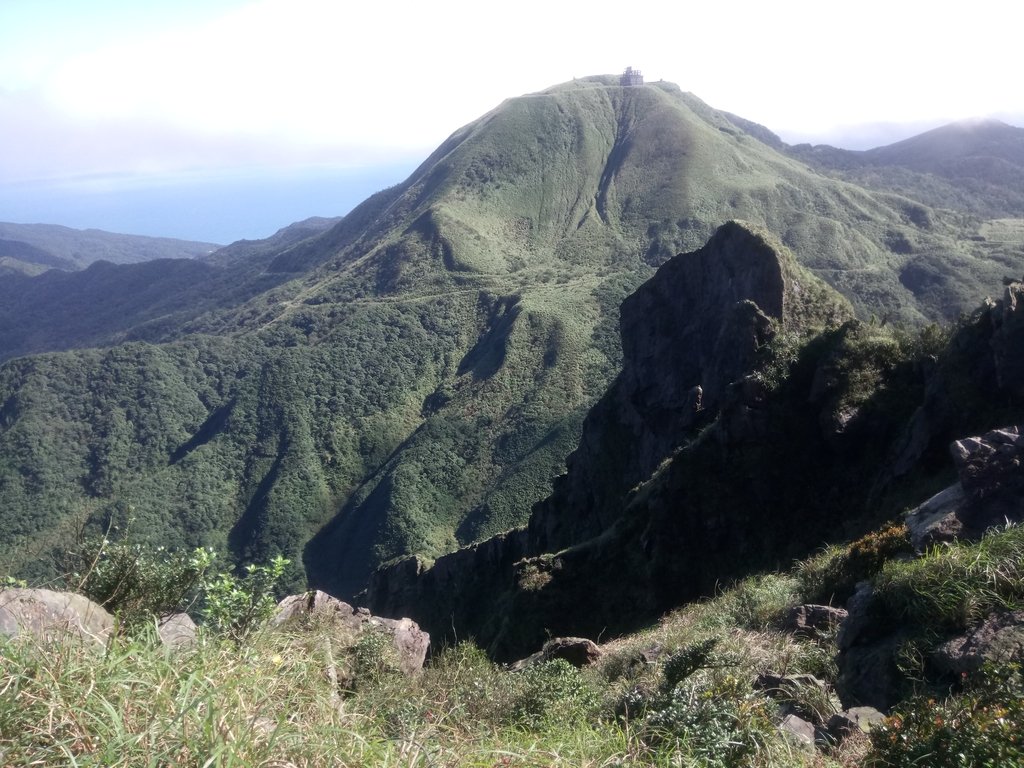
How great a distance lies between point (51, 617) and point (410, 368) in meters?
119

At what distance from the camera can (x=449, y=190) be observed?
184625 mm

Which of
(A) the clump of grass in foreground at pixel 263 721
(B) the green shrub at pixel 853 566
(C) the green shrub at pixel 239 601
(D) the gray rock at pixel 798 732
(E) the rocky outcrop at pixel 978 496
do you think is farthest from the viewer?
(B) the green shrub at pixel 853 566

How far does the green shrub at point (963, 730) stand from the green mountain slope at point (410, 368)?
230ft

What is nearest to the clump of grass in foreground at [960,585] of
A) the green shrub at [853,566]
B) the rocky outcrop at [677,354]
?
the green shrub at [853,566]

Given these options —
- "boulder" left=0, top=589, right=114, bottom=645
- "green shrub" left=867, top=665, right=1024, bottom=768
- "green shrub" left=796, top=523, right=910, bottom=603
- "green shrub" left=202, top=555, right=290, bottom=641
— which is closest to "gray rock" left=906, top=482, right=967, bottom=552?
"green shrub" left=796, top=523, right=910, bottom=603

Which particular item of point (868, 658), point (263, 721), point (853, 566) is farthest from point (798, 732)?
point (853, 566)

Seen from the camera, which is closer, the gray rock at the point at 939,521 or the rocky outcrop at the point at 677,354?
the gray rock at the point at 939,521

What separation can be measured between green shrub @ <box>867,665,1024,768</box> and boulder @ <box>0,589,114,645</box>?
5349 mm

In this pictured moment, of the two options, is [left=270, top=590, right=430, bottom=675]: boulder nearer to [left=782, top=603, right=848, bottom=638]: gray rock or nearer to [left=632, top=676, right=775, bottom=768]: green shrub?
[left=632, top=676, right=775, bottom=768]: green shrub

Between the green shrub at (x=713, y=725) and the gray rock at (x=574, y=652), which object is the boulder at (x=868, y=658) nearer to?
the green shrub at (x=713, y=725)

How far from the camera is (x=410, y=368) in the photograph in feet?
403

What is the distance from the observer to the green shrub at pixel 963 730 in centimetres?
397

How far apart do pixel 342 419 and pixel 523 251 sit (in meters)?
72.5

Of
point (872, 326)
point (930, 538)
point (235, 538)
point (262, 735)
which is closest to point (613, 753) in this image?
point (262, 735)
